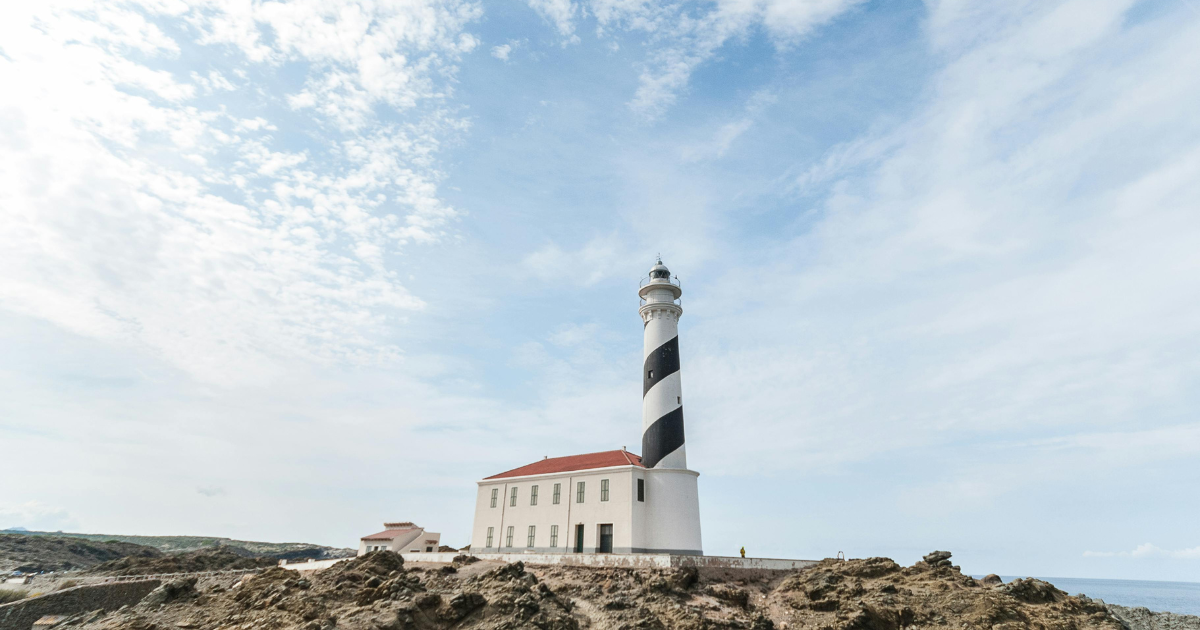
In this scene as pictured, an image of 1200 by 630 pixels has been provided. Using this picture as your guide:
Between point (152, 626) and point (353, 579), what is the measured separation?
5581mm

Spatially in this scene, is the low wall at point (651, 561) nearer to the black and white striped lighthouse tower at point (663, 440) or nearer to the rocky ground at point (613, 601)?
the rocky ground at point (613, 601)

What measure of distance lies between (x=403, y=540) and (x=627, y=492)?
18.6 m

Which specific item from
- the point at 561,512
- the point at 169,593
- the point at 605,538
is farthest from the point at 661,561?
the point at 169,593

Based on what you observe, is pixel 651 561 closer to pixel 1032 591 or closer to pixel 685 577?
pixel 685 577

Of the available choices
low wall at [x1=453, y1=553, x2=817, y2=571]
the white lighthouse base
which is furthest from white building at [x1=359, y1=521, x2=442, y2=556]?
the white lighthouse base

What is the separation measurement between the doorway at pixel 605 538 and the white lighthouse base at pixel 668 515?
1.32 meters

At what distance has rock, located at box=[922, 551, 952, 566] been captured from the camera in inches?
854

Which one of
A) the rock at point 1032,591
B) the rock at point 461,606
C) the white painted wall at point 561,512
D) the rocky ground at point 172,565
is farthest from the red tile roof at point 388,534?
the rock at point 1032,591

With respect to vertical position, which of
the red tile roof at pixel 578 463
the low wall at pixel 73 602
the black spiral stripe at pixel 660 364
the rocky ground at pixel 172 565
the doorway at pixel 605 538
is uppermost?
the black spiral stripe at pixel 660 364

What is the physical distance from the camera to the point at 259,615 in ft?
55.7

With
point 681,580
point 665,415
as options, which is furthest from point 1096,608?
point 665,415

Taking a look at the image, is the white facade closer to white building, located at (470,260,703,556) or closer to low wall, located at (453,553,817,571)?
white building, located at (470,260,703,556)

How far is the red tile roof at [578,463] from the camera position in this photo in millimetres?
27795

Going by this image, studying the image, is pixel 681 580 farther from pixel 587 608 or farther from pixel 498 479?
pixel 498 479
